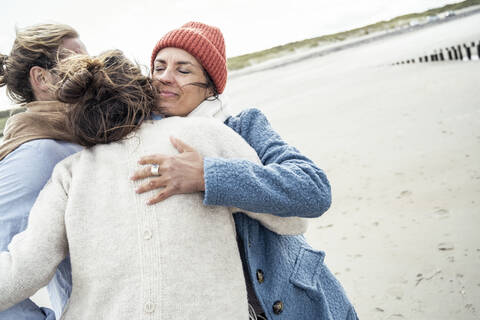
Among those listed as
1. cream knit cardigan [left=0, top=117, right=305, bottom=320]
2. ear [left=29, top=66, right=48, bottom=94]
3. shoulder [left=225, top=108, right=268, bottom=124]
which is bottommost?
cream knit cardigan [left=0, top=117, right=305, bottom=320]

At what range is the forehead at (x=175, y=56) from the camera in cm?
217

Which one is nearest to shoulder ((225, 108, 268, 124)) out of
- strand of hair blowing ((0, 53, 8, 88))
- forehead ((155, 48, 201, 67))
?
forehead ((155, 48, 201, 67))

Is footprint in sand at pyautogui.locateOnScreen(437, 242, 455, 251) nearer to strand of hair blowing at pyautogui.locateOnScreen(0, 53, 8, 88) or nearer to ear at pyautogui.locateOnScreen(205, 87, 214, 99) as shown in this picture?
ear at pyautogui.locateOnScreen(205, 87, 214, 99)

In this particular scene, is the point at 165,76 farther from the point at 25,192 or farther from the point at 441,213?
the point at 441,213

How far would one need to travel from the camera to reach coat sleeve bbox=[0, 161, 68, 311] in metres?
1.25

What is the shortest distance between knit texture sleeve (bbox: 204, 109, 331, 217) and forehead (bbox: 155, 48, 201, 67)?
0.95 meters

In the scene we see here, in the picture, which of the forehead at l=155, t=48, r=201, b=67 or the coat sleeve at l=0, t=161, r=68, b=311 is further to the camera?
the forehead at l=155, t=48, r=201, b=67

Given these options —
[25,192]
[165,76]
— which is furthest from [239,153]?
[25,192]

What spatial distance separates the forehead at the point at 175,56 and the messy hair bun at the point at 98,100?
535 millimetres

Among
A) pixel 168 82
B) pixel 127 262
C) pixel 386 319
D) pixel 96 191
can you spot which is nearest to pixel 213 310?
pixel 127 262

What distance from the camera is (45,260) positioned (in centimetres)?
129

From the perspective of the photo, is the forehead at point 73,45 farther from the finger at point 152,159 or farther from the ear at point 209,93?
the finger at point 152,159

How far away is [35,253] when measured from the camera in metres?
1.27

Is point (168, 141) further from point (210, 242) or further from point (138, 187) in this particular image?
point (210, 242)
